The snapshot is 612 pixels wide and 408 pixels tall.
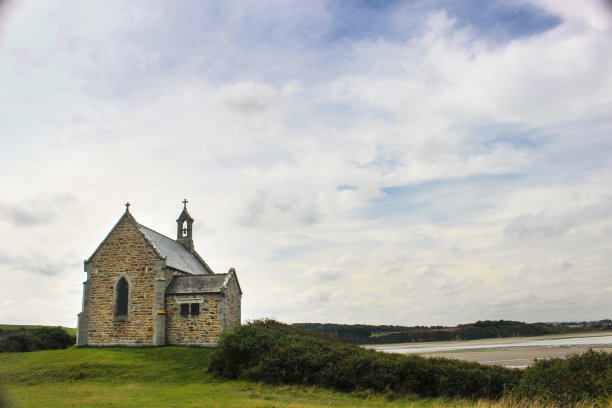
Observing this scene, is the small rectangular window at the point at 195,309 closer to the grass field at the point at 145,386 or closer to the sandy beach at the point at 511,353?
the grass field at the point at 145,386

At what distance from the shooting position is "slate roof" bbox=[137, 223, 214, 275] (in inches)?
1335

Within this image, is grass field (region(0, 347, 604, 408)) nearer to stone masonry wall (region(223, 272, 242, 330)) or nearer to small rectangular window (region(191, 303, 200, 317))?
small rectangular window (region(191, 303, 200, 317))

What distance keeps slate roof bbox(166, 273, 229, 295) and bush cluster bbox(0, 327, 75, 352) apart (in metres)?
20.0

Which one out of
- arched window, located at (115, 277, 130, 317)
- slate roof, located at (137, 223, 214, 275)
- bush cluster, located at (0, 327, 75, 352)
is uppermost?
slate roof, located at (137, 223, 214, 275)

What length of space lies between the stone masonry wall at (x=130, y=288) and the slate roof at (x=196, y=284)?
151 cm

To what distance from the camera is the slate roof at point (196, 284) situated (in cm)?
3112

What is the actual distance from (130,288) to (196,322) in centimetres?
532

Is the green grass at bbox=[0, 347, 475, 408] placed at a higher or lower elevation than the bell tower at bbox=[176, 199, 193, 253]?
lower

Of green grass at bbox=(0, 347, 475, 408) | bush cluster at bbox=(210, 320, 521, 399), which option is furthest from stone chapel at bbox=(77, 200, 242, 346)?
bush cluster at bbox=(210, 320, 521, 399)

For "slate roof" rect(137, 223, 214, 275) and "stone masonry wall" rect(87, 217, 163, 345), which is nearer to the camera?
"stone masonry wall" rect(87, 217, 163, 345)

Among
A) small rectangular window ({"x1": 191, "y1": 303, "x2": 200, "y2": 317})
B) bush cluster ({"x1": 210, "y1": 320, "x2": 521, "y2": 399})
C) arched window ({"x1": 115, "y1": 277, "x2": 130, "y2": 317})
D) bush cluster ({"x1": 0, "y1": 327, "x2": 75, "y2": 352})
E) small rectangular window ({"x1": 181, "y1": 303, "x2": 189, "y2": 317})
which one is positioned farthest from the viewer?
bush cluster ({"x1": 0, "y1": 327, "x2": 75, "y2": 352})

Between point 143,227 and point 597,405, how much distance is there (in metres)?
29.7

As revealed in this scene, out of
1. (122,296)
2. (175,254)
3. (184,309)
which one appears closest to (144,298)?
(122,296)

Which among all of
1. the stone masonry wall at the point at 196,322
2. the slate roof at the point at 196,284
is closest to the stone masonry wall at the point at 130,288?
the stone masonry wall at the point at 196,322
